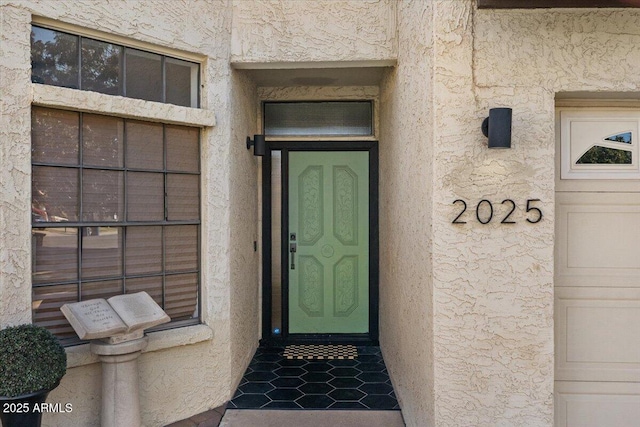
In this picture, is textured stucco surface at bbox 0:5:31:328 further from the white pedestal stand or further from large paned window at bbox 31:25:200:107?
the white pedestal stand

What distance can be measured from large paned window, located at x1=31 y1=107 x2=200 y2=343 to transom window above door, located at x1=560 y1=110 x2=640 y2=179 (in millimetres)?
3112

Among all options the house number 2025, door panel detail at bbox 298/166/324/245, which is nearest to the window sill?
door panel detail at bbox 298/166/324/245

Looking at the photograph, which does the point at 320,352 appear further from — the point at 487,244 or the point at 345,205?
the point at 487,244

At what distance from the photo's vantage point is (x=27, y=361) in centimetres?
271

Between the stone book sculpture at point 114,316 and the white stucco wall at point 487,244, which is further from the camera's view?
the stone book sculpture at point 114,316

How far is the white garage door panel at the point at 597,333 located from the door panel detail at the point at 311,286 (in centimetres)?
330

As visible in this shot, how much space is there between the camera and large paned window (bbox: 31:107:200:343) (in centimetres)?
327

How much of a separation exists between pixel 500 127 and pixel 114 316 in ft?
9.88

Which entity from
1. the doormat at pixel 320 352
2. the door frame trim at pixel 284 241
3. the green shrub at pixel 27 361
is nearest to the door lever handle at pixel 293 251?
the door frame trim at pixel 284 241

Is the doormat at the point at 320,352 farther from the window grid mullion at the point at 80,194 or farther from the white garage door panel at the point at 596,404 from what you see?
the window grid mullion at the point at 80,194

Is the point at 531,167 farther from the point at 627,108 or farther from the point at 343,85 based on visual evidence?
the point at 343,85

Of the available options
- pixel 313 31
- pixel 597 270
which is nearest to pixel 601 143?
pixel 597 270

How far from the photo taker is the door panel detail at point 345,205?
603cm

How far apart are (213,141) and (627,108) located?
3390 mm
